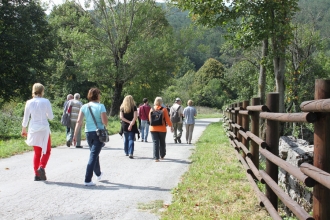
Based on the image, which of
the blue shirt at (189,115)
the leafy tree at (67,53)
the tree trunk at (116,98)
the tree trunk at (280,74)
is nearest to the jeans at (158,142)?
the blue shirt at (189,115)

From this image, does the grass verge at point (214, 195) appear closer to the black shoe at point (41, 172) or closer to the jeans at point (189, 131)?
the black shoe at point (41, 172)

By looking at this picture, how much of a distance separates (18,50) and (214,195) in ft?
72.4

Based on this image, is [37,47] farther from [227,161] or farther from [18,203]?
[18,203]

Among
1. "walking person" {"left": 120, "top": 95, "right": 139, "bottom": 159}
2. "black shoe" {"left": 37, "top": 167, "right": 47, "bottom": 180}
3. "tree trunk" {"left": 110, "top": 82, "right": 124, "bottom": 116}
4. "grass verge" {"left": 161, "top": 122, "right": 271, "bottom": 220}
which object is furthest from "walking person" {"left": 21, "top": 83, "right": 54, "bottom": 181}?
"tree trunk" {"left": 110, "top": 82, "right": 124, "bottom": 116}

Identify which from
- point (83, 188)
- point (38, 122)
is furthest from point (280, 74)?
point (83, 188)

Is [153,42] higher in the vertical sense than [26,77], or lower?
higher

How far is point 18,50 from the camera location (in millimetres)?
25797

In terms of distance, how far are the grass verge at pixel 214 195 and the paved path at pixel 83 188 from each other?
1.03 feet

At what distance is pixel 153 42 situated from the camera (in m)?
32.4

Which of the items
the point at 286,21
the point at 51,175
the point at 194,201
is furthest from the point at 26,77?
the point at 194,201

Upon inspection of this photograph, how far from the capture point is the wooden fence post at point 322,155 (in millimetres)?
3379

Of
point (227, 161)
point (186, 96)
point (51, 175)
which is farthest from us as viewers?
point (186, 96)

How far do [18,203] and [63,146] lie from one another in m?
8.88

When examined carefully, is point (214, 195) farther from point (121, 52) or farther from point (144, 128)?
point (121, 52)
